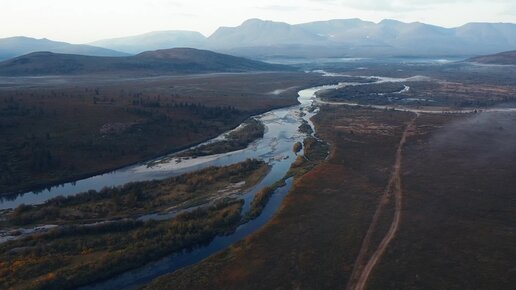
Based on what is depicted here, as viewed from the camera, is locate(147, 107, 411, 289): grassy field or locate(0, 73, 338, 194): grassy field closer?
locate(147, 107, 411, 289): grassy field

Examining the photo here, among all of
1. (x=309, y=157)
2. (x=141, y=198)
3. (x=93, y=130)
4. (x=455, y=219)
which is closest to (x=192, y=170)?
(x=141, y=198)

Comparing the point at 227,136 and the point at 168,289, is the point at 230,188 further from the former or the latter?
the point at 227,136

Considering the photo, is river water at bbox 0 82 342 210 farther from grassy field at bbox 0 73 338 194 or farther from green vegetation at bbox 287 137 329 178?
grassy field at bbox 0 73 338 194

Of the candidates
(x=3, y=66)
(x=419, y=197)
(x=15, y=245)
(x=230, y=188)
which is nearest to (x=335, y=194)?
(x=419, y=197)

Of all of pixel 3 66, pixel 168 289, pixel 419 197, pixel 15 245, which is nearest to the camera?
pixel 168 289

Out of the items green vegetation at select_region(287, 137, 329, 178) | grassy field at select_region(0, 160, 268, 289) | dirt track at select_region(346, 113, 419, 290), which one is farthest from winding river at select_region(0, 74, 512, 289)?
dirt track at select_region(346, 113, 419, 290)

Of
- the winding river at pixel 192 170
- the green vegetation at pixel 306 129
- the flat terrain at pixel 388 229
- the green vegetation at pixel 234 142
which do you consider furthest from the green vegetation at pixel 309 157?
the green vegetation at pixel 234 142

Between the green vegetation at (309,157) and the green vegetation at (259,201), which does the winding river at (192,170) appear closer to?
the green vegetation at (259,201)
